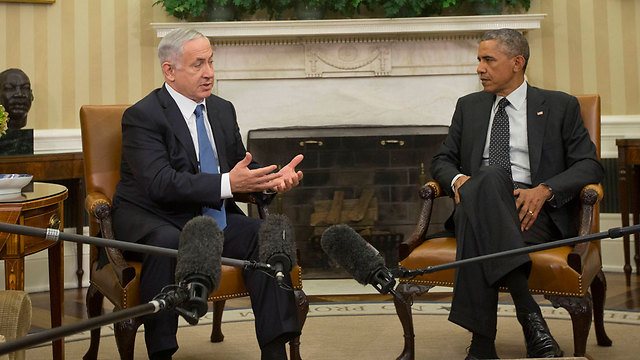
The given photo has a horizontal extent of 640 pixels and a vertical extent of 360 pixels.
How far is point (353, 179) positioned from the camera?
4.87 metres

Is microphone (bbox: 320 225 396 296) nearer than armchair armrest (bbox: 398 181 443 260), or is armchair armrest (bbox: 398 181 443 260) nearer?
microphone (bbox: 320 225 396 296)

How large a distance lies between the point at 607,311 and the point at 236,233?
2126mm

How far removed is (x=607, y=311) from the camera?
3795 mm

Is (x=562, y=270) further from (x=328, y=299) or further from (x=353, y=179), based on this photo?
(x=353, y=179)

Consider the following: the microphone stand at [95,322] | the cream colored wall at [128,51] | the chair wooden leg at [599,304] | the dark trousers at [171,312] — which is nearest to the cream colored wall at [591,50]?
the cream colored wall at [128,51]

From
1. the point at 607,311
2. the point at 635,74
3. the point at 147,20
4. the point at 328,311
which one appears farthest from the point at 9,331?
the point at 635,74

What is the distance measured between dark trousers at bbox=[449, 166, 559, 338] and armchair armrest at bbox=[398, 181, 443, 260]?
0.28 metres

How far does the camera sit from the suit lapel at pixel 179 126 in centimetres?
281

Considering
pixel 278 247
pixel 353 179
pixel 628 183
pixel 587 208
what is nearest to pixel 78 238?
pixel 278 247

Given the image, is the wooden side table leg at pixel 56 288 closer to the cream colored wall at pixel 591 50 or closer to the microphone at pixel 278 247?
the microphone at pixel 278 247

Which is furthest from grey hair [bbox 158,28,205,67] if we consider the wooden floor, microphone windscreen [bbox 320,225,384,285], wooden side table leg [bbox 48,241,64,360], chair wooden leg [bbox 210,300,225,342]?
the wooden floor

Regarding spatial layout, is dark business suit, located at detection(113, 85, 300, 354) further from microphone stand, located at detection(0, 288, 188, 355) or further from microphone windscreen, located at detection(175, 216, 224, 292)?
microphone stand, located at detection(0, 288, 188, 355)

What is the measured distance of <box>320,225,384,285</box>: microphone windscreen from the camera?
1389 mm

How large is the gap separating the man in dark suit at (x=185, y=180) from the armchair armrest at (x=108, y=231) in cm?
5
